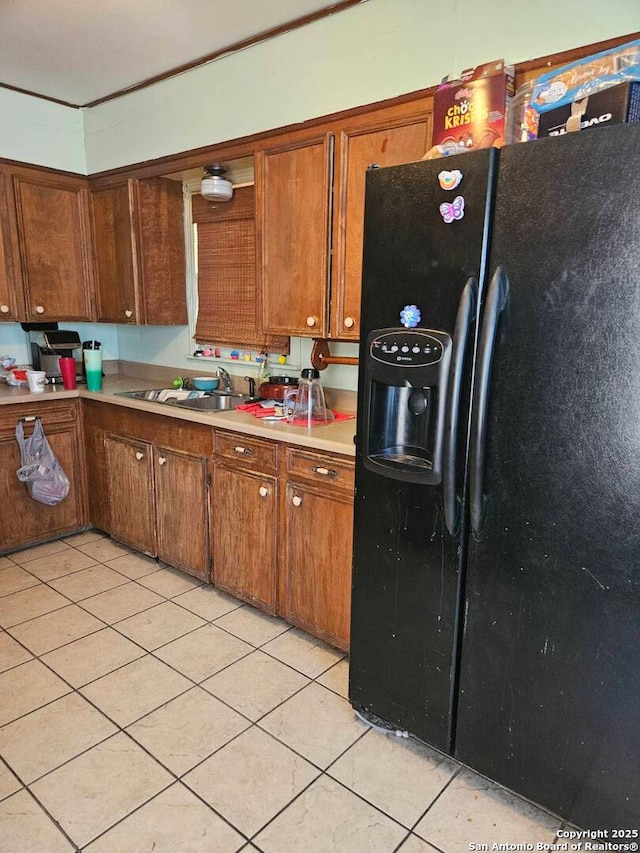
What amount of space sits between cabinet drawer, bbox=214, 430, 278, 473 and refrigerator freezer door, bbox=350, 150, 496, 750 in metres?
0.69

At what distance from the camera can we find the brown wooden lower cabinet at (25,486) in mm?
3109

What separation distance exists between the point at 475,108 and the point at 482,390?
35.4 inches

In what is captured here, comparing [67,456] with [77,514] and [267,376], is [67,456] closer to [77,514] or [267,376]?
[77,514]

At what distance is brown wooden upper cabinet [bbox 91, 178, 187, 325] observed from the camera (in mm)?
Result: 3301

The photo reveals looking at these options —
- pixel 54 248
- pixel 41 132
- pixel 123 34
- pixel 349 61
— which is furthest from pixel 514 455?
pixel 41 132

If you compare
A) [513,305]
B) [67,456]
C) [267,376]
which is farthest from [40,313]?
[513,305]

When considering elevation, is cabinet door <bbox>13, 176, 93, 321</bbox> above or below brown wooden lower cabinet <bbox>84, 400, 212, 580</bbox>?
above

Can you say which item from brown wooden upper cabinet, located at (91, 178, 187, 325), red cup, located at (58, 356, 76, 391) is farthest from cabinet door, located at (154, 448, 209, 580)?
brown wooden upper cabinet, located at (91, 178, 187, 325)

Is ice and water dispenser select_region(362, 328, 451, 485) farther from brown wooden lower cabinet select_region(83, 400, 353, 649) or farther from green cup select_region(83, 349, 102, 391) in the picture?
green cup select_region(83, 349, 102, 391)

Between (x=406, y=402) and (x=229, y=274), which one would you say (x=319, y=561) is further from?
(x=229, y=274)

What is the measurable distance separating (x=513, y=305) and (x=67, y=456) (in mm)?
2877

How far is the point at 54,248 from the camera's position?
3.48 metres

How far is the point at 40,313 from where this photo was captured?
3.46 metres

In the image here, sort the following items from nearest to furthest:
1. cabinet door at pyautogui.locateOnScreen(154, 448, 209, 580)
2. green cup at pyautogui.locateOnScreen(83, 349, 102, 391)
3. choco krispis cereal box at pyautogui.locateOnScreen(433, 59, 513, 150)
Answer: choco krispis cereal box at pyautogui.locateOnScreen(433, 59, 513, 150) → cabinet door at pyautogui.locateOnScreen(154, 448, 209, 580) → green cup at pyautogui.locateOnScreen(83, 349, 102, 391)
